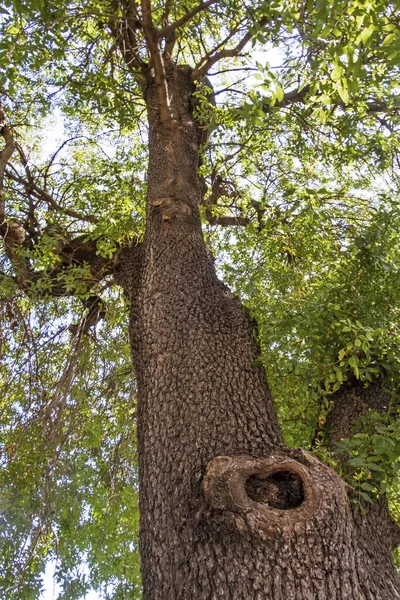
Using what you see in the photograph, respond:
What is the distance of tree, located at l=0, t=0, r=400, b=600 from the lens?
194 centimetres

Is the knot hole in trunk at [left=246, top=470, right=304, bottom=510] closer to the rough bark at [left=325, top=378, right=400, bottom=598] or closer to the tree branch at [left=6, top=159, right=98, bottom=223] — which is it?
the rough bark at [left=325, top=378, right=400, bottom=598]

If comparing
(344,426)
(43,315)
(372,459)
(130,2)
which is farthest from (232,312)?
(130,2)

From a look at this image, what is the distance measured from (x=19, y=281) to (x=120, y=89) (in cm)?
226

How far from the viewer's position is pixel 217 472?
199cm

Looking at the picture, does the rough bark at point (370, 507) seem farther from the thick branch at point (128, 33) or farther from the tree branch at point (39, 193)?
the thick branch at point (128, 33)

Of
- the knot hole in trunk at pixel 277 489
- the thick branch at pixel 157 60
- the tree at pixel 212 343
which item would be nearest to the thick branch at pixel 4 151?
the tree at pixel 212 343

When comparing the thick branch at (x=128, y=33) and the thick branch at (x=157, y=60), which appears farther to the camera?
the thick branch at (x=128, y=33)

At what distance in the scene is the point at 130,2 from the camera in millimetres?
4301

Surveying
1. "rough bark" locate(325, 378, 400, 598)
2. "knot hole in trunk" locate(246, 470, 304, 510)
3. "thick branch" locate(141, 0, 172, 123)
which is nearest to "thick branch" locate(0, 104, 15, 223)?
"thick branch" locate(141, 0, 172, 123)

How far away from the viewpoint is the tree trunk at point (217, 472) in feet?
5.84

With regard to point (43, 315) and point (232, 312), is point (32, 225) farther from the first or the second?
point (232, 312)

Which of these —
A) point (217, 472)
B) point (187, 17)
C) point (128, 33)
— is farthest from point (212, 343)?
point (128, 33)

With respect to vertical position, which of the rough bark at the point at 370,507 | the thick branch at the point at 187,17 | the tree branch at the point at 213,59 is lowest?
the rough bark at the point at 370,507

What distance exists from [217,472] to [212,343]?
0.88 m
